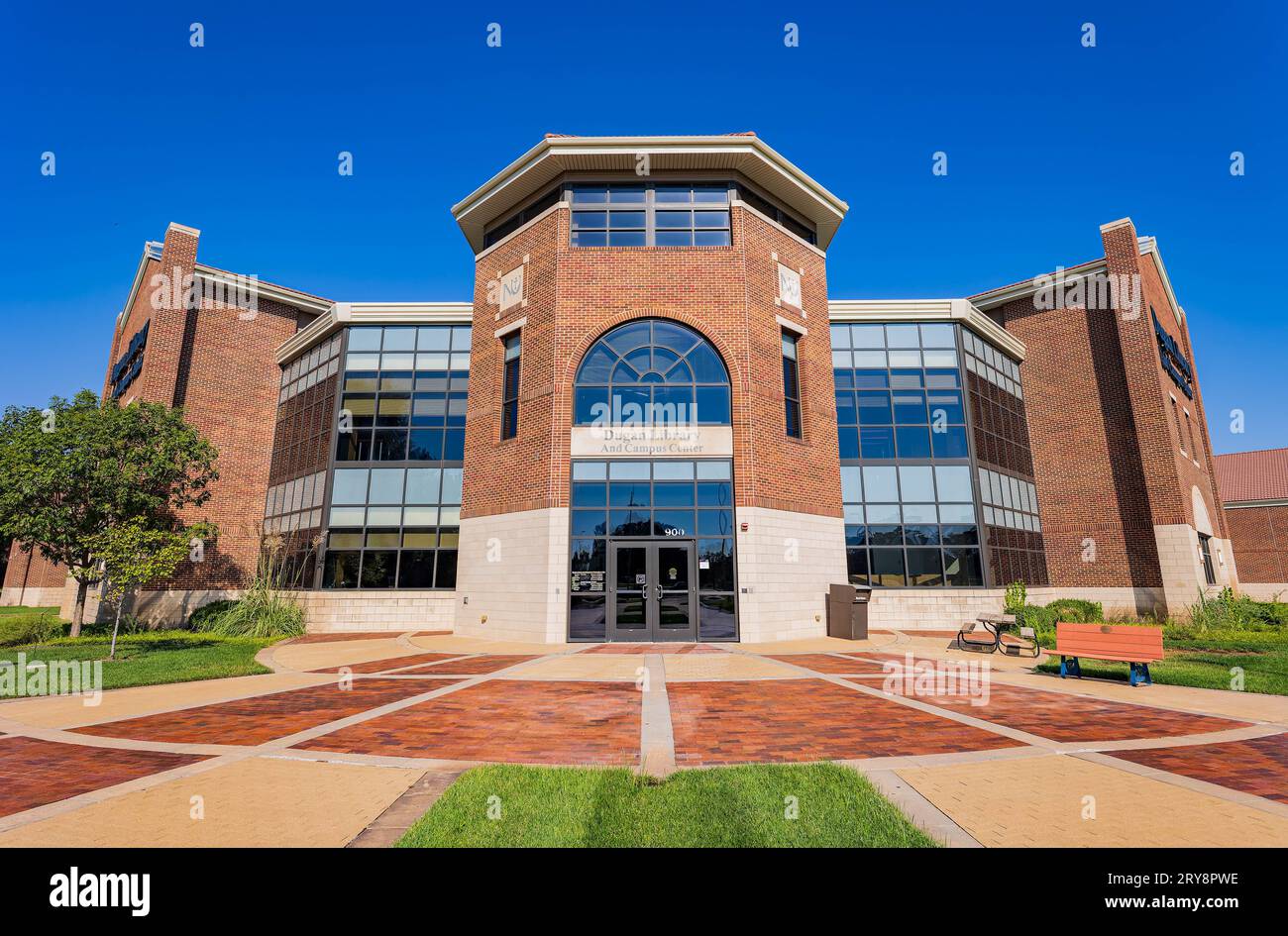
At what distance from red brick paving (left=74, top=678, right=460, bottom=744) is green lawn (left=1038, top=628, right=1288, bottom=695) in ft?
39.9

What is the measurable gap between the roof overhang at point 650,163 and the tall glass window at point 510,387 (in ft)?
15.5

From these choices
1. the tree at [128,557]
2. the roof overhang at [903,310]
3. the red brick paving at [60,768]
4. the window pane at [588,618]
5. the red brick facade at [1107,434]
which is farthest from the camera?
the roof overhang at [903,310]

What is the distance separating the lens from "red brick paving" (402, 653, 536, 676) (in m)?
11.1

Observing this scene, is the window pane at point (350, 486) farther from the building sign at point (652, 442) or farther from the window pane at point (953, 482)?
the window pane at point (953, 482)

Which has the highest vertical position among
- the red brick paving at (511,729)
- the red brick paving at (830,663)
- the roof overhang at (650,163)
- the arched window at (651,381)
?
the roof overhang at (650,163)

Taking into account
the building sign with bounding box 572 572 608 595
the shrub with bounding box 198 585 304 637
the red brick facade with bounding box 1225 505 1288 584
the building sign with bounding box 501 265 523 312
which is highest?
the building sign with bounding box 501 265 523 312

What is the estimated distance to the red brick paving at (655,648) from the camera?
13.7 meters

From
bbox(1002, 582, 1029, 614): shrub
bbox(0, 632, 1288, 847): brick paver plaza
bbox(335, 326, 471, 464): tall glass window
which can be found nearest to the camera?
bbox(0, 632, 1288, 847): brick paver plaza

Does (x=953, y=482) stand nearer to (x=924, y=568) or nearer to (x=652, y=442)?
(x=924, y=568)

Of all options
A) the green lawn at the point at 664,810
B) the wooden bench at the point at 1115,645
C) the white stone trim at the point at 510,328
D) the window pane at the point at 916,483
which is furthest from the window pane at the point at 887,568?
the green lawn at the point at 664,810

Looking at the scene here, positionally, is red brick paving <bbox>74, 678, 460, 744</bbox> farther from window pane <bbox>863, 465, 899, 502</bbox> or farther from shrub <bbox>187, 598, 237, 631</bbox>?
window pane <bbox>863, 465, 899, 502</bbox>

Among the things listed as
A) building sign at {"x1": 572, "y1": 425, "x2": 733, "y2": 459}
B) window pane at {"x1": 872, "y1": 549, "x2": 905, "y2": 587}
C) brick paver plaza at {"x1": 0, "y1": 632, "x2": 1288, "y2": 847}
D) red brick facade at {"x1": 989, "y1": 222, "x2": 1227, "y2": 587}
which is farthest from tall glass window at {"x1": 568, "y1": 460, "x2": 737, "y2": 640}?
red brick facade at {"x1": 989, "y1": 222, "x2": 1227, "y2": 587}

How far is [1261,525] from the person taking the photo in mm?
36625

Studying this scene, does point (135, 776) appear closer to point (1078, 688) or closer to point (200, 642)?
point (1078, 688)
